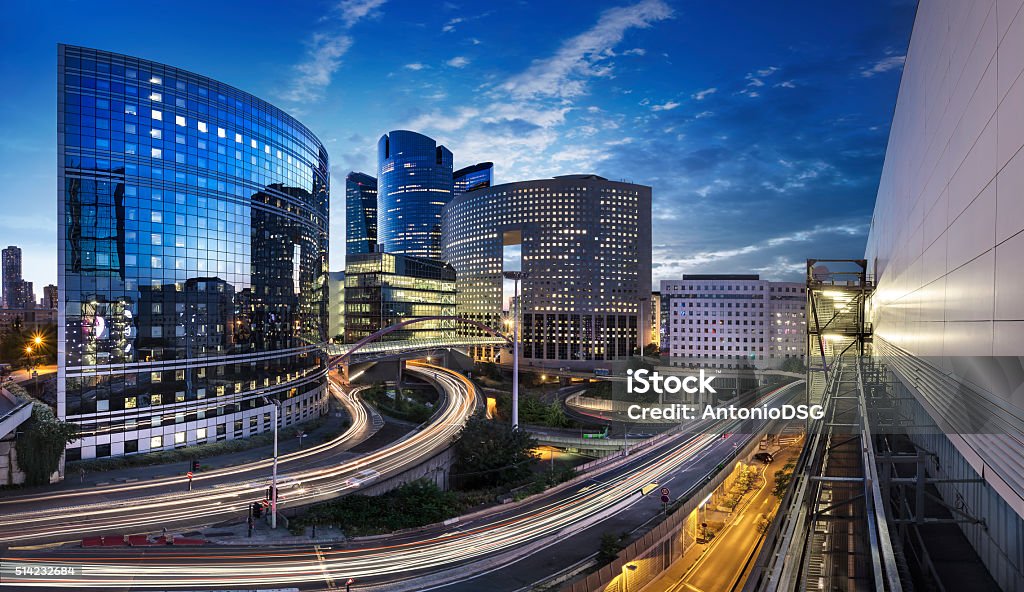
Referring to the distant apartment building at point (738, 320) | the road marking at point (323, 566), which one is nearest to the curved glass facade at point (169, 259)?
the road marking at point (323, 566)

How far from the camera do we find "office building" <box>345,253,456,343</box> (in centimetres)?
9669

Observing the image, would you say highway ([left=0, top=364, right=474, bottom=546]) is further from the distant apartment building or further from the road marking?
the distant apartment building

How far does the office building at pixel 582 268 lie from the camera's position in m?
136

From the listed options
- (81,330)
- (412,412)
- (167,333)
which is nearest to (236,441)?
(167,333)

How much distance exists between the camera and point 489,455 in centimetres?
3600

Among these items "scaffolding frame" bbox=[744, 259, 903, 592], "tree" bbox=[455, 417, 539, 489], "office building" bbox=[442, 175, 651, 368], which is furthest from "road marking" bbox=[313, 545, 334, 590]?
"office building" bbox=[442, 175, 651, 368]

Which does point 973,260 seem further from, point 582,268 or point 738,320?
point 582,268

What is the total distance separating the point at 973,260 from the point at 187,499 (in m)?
31.8

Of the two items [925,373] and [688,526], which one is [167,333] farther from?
[925,373]

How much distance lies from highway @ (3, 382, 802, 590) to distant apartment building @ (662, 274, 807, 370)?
9390 centimetres

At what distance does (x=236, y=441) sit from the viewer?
41906mm

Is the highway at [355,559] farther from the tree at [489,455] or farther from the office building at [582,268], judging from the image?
the office building at [582,268]

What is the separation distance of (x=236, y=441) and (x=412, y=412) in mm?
16721

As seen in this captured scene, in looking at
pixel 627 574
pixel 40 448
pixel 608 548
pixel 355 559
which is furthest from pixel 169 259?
pixel 627 574
